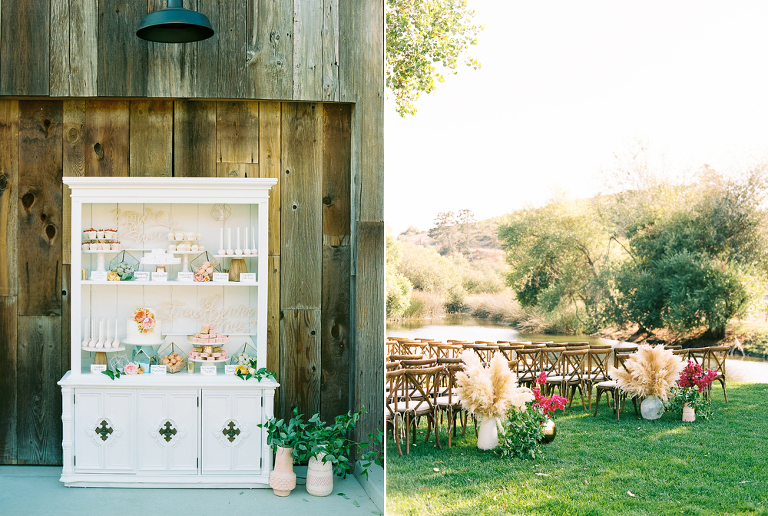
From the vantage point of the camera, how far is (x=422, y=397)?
2.77 meters

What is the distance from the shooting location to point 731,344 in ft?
7.55

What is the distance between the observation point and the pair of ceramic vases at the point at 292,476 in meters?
3.19

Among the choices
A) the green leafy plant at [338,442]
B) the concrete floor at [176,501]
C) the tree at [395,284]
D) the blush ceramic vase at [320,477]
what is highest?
the tree at [395,284]

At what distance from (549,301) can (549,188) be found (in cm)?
48

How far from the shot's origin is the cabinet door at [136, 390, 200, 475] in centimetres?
325

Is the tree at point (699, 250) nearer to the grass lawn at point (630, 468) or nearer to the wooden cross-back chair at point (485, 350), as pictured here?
the grass lawn at point (630, 468)

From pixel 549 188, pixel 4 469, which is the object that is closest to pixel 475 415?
pixel 549 188

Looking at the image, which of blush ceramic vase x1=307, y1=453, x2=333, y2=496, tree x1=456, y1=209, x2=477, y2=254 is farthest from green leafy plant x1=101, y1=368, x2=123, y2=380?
tree x1=456, y1=209, x2=477, y2=254

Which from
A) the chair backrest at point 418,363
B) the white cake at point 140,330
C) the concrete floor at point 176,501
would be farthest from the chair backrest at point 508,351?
the white cake at point 140,330

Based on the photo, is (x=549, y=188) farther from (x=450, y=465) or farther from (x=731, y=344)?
(x=450, y=465)

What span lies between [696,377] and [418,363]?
1.21 metres

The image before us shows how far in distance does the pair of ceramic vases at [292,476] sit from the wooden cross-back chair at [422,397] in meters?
0.63

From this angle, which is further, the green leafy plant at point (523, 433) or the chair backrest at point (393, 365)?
the chair backrest at point (393, 365)

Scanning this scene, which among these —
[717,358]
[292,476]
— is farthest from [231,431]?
[717,358]
